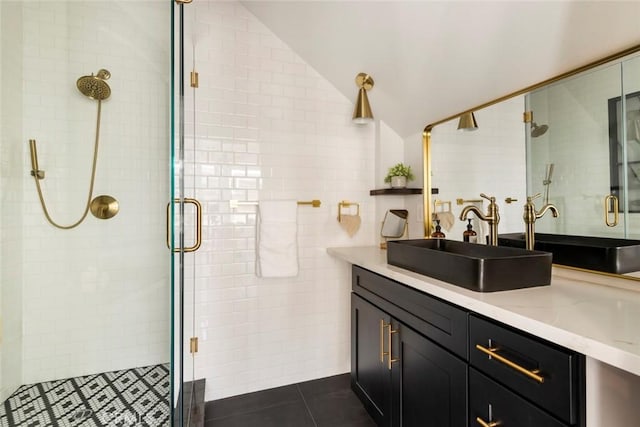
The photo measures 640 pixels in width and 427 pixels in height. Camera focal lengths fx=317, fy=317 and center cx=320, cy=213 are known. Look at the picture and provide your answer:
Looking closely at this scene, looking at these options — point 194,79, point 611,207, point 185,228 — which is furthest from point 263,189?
point 611,207

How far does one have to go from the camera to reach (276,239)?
6.76ft

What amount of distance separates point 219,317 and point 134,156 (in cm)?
110

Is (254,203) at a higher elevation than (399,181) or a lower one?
lower

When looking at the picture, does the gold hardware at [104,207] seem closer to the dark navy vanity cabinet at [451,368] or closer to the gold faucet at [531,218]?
the dark navy vanity cabinet at [451,368]

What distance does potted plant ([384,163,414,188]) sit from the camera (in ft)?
7.11

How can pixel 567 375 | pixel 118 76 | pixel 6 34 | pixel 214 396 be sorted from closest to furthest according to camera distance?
pixel 567 375, pixel 6 34, pixel 118 76, pixel 214 396

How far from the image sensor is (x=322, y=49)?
6.83 ft

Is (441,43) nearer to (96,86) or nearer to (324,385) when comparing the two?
(96,86)

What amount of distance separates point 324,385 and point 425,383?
1101mm

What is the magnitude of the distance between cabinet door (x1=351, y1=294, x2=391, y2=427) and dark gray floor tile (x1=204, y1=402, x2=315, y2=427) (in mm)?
356

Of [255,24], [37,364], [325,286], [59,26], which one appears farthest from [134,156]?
[325,286]

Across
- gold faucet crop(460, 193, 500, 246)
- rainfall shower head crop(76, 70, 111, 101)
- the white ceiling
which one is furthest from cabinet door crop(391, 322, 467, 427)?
rainfall shower head crop(76, 70, 111, 101)

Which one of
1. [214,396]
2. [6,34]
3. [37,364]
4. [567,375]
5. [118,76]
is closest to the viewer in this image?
[567,375]

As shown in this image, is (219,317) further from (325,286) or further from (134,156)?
(134,156)
